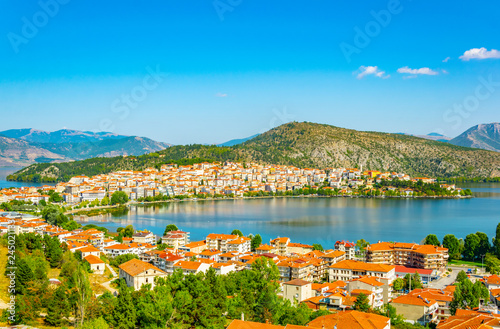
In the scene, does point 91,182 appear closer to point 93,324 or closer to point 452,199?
point 452,199

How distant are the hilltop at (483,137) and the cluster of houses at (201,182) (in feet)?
212

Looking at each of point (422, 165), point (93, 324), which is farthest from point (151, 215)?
point (422, 165)

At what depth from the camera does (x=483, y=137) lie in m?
98.1

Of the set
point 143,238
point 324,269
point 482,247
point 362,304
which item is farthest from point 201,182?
point 362,304

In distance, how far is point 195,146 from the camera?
47812 millimetres

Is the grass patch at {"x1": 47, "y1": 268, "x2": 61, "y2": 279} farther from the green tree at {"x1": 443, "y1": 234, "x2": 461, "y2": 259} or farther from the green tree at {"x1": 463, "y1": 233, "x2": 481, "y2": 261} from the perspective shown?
the green tree at {"x1": 463, "y1": 233, "x2": 481, "y2": 261}

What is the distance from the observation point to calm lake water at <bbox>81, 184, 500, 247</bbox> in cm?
1603

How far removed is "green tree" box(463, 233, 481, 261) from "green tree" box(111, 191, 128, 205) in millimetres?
18980

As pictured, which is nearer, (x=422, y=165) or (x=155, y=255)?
(x=155, y=255)

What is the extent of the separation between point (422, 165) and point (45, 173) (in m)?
39.3

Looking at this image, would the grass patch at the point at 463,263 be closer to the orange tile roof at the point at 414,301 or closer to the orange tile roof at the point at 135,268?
the orange tile roof at the point at 414,301

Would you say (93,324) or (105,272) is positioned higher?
(93,324)

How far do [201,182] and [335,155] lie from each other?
1936cm

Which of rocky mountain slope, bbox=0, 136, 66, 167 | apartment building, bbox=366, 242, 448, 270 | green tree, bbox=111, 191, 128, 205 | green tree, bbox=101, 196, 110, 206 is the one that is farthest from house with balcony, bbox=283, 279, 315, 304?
rocky mountain slope, bbox=0, 136, 66, 167
